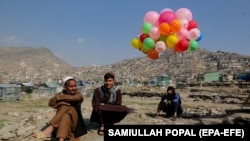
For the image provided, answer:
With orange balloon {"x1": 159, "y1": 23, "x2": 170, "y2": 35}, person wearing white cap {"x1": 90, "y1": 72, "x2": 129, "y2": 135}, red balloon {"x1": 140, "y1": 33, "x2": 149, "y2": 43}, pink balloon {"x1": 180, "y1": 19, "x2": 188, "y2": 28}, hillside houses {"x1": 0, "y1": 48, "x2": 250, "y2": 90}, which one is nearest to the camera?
person wearing white cap {"x1": 90, "y1": 72, "x2": 129, "y2": 135}

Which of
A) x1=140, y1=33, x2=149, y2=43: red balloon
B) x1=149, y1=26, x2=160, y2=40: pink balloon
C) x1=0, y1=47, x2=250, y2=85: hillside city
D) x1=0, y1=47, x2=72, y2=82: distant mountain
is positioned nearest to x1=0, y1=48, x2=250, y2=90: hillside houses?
x1=0, y1=47, x2=250, y2=85: hillside city

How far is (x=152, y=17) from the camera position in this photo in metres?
8.53

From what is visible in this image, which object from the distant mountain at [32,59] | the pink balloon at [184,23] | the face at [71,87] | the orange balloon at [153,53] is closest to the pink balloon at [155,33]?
the orange balloon at [153,53]

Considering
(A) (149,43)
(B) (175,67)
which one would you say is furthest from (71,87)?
(B) (175,67)

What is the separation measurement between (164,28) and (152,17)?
64 centimetres

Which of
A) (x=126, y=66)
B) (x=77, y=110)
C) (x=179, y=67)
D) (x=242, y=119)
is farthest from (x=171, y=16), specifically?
(x=126, y=66)

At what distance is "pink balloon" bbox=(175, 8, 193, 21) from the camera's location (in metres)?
8.56

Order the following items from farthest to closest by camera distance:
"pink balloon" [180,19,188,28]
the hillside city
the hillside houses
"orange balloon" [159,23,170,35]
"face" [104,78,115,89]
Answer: the hillside houses, the hillside city, "pink balloon" [180,19,188,28], "orange balloon" [159,23,170,35], "face" [104,78,115,89]

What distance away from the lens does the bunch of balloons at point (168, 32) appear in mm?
8180

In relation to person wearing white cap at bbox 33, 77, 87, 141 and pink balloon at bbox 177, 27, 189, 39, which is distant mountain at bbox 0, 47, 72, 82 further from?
person wearing white cap at bbox 33, 77, 87, 141

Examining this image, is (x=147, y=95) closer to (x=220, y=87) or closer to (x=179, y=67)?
(x=220, y=87)

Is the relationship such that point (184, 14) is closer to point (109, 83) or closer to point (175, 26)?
point (175, 26)

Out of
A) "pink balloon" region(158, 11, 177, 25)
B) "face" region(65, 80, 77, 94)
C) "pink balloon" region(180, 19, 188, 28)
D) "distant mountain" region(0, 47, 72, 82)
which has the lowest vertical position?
"face" region(65, 80, 77, 94)

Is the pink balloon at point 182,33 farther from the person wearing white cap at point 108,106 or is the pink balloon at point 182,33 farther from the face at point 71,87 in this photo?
the face at point 71,87
